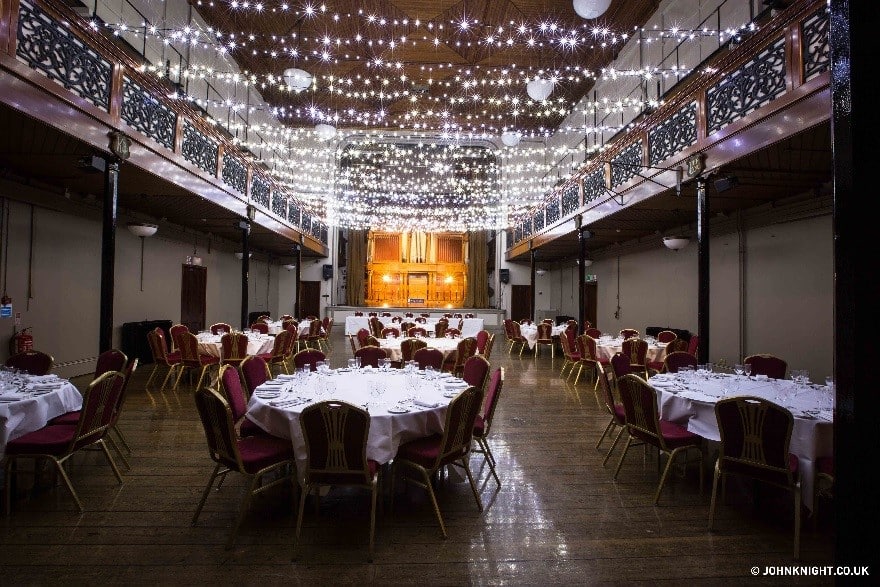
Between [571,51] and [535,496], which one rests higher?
[571,51]

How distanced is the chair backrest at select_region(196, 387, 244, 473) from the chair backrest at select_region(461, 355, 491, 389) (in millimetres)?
2042

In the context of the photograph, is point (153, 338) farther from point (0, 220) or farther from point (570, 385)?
point (570, 385)

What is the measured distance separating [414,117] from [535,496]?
15899 millimetres

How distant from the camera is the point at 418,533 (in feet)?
9.99

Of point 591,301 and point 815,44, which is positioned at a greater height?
point 815,44

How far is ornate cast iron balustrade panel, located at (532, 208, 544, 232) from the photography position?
1381cm

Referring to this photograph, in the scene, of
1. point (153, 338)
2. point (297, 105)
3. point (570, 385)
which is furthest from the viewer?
point (297, 105)

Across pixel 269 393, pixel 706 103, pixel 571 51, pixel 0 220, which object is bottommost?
pixel 269 393

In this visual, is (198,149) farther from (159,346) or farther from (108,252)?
(159,346)

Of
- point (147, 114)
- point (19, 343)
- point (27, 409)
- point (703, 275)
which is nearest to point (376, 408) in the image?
point (27, 409)

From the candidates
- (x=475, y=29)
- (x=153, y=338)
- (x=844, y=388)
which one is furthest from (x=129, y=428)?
(x=475, y=29)

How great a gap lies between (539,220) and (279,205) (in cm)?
753

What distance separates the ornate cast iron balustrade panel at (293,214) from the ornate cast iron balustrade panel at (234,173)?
3701mm

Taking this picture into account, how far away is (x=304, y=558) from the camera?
2.73 m
